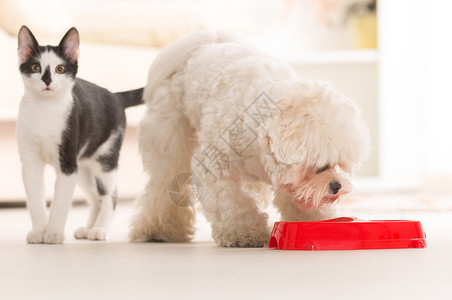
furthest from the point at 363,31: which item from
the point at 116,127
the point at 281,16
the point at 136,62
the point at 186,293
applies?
the point at 186,293

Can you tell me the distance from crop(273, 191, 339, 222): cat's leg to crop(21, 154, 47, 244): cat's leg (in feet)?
2.35

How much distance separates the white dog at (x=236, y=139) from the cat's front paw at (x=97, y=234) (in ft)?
0.34

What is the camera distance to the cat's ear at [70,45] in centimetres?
204

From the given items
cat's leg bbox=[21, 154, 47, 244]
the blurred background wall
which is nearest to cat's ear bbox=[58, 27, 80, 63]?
cat's leg bbox=[21, 154, 47, 244]

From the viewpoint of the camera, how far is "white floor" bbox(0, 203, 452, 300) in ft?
4.03

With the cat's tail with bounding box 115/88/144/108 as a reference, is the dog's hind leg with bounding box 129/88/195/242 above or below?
below

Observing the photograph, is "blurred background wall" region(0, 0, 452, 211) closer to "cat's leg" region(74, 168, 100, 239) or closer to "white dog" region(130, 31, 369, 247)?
"cat's leg" region(74, 168, 100, 239)

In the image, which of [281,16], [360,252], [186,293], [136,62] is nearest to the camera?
[186,293]

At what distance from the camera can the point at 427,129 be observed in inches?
223

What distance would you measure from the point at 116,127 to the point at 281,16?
399 centimetres

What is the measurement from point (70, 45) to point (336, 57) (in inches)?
151

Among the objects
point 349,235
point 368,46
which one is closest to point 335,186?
point 349,235

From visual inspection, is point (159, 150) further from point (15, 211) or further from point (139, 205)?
point (15, 211)

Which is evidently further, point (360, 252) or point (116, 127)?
point (116, 127)
